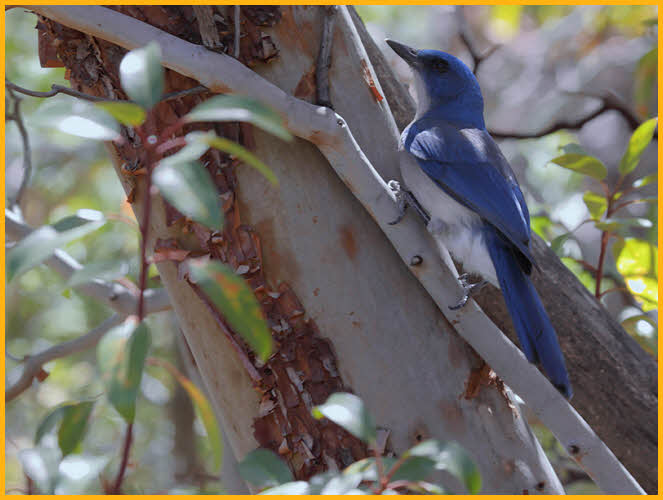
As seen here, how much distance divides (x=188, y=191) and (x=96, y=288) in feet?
6.05

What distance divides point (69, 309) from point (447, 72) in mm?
3536

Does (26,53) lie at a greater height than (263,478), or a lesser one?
lesser

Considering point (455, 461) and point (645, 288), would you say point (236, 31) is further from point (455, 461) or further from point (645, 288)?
point (645, 288)

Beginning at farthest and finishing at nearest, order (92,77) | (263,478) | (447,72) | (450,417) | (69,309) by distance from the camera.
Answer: (69,309), (447,72), (92,77), (450,417), (263,478)

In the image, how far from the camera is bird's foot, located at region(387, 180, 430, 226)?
1.80 metres

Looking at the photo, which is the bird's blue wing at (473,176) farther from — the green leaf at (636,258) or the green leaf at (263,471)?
the green leaf at (263,471)

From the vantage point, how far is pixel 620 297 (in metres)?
4.45

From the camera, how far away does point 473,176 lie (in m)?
2.38

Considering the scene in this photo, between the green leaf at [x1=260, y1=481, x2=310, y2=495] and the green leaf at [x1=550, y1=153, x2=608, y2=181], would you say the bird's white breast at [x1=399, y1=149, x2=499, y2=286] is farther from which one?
the green leaf at [x1=260, y1=481, x2=310, y2=495]

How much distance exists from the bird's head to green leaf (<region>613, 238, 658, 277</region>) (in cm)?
72

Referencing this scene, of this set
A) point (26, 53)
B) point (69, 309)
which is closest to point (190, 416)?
point (69, 309)

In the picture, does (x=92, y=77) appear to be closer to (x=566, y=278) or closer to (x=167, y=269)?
(x=167, y=269)

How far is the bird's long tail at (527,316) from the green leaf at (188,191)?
47.1 inches

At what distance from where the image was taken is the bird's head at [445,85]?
284 cm
